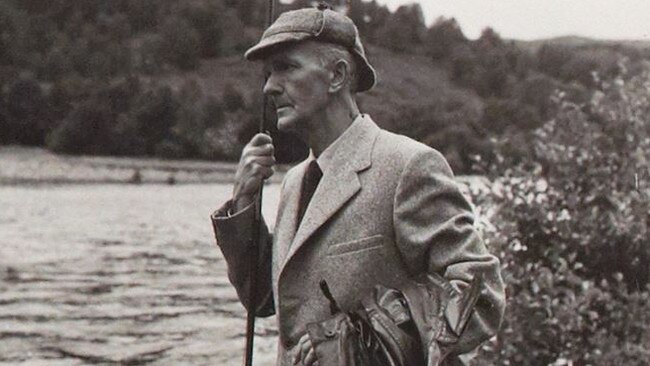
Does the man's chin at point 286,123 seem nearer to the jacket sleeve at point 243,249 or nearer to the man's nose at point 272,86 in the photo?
the man's nose at point 272,86

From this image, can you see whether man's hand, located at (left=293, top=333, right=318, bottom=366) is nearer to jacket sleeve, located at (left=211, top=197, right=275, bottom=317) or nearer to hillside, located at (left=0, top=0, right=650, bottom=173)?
→ jacket sleeve, located at (left=211, top=197, right=275, bottom=317)

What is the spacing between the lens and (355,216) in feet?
8.98

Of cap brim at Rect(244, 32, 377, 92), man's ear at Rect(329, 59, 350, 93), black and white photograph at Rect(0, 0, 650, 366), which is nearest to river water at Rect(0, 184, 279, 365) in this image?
black and white photograph at Rect(0, 0, 650, 366)

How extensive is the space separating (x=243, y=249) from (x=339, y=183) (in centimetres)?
35

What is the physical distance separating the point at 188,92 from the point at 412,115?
446 inches

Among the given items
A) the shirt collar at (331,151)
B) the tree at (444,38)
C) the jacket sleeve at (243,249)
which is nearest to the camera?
the shirt collar at (331,151)

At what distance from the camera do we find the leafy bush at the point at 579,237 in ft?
20.3

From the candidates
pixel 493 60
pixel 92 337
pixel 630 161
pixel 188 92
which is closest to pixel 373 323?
pixel 630 161

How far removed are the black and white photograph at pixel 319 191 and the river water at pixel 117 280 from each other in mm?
47

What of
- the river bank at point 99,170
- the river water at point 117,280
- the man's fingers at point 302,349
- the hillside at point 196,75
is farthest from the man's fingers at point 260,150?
the river bank at point 99,170

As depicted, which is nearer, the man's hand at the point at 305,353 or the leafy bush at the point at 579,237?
the man's hand at the point at 305,353

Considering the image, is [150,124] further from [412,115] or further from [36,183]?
[412,115]

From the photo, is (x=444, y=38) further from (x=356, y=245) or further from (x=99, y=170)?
(x=99, y=170)

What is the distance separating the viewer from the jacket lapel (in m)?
2.75
